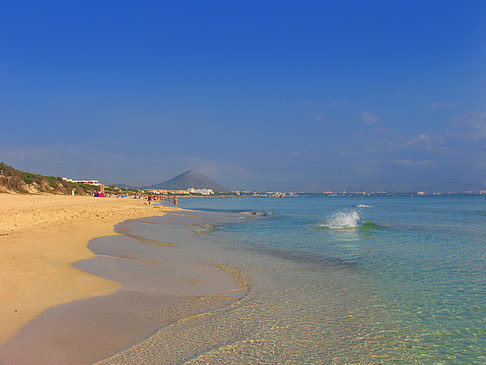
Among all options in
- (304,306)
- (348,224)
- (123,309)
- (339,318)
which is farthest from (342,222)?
(123,309)

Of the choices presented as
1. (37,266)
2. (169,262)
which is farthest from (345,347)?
(37,266)

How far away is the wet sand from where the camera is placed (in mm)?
4395

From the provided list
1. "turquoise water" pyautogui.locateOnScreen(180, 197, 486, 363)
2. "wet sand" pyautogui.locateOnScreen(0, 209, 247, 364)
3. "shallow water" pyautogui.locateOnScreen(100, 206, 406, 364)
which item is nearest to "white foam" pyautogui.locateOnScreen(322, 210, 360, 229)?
"turquoise water" pyautogui.locateOnScreen(180, 197, 486, 363)

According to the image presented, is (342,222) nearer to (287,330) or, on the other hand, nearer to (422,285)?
(422,285)

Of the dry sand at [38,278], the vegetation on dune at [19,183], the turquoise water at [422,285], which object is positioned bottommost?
the turquoise water at [422,285]

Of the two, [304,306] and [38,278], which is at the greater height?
[38,278]

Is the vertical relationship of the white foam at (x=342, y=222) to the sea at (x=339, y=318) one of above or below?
below

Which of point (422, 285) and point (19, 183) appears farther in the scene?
point (19, 183)

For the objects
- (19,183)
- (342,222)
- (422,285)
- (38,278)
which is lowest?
(342,222)

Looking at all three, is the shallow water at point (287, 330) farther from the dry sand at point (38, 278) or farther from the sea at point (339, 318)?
the dry sand at point (38, 278)

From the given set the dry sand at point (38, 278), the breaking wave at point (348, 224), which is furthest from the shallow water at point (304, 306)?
the breaking wave at point (348, 224)

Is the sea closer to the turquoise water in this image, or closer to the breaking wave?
the turquoise water

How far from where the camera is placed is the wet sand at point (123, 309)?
4395mm

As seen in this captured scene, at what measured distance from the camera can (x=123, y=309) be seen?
6.10 m
